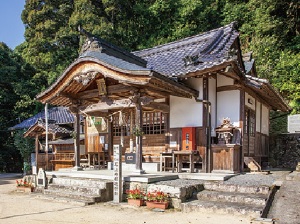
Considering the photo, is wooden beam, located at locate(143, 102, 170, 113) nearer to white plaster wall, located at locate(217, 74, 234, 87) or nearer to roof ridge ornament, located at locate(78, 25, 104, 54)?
white plaster wall, located at locate(217, 74, 234, 87)

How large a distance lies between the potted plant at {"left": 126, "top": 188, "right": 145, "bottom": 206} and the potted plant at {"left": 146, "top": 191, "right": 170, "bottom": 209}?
7.8 inches

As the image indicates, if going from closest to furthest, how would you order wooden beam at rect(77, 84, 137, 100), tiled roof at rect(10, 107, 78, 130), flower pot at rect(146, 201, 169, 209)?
1. flower pot at rect(146, 201, 169, 209)
2. wooden beam at rect(77, 84, 137, 100)
3. tiled roof at rect(10, 107, 78, 130)

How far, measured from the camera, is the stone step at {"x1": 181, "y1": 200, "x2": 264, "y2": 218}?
20.8ft

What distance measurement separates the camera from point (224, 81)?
36.4 feet

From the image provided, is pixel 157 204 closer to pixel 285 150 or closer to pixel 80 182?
pixel 80 182

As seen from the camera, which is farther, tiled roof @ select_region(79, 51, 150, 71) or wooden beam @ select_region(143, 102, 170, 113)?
wooden beam @ select_region(143, 102, 170, 113)

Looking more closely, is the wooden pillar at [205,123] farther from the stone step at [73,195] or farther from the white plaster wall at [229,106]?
the stone step at [73,195]

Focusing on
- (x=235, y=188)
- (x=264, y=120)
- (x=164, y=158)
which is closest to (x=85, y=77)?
(x=164, y=158)

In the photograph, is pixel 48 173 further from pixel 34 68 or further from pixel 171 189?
pixel 34 68

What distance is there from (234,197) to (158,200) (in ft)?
6.53

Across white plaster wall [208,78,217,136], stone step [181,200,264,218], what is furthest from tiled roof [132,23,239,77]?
stone step [181,200,264,218]

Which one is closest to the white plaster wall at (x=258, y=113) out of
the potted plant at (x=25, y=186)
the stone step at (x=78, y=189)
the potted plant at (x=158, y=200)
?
the potted plant at (x=158, y=200)

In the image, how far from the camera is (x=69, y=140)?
1786 centimetres

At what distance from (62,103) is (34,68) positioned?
53.9 ft
